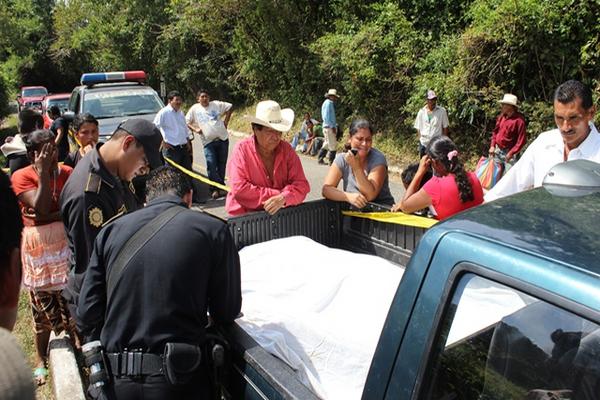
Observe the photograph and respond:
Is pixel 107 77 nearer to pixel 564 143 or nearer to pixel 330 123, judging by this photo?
pixel 330 123

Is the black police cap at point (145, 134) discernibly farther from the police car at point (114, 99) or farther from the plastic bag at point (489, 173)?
the police car at point (114, 99)

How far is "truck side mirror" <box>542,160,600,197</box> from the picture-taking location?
5.58 feet

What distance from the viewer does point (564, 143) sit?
3.21 m

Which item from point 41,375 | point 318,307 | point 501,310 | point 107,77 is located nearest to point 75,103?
point 107,77

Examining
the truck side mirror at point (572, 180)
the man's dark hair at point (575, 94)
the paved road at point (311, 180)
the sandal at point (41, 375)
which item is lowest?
the sandal at point (41, 375)

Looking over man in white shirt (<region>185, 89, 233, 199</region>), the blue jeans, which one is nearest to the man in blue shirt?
man in white shirt (<region>185, 89, 233, 199</region>)

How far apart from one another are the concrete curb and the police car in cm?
588

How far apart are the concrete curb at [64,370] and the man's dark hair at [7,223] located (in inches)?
97.6

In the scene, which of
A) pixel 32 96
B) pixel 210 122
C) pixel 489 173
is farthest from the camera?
pixel 32 96

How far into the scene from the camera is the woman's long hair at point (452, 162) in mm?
3490

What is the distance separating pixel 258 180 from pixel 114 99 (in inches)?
286

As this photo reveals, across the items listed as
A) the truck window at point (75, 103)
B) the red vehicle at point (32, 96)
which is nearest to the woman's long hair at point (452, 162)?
the truck window at point (75, 103)

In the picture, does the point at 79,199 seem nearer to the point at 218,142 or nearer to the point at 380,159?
the point at 380,159

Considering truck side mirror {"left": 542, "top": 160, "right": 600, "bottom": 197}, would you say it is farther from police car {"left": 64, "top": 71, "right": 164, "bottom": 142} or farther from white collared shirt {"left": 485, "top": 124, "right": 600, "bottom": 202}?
police car {"left": 64, "top": 71, "right": 164, "bottom": 142}
